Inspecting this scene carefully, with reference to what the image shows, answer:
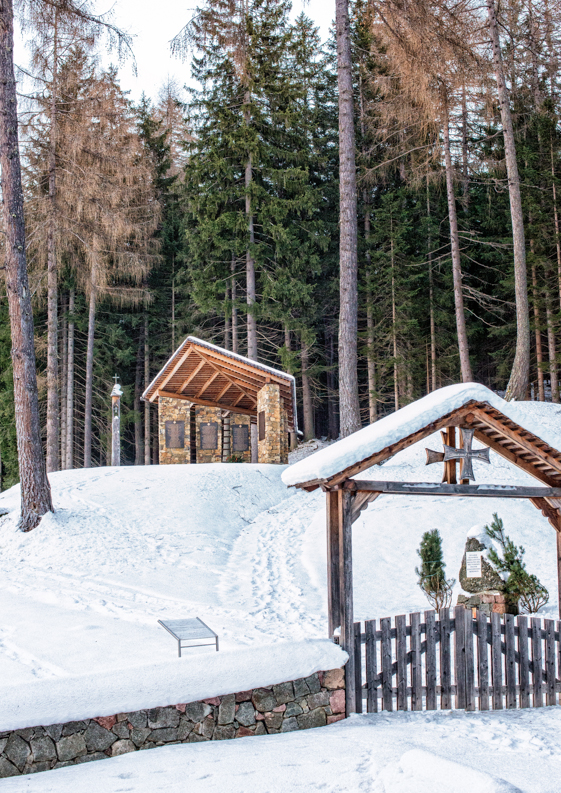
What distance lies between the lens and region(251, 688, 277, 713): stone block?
546 centimetres

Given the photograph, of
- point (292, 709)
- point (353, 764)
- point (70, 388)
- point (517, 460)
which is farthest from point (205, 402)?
point (353, 764)

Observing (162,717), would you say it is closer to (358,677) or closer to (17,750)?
(17,750)

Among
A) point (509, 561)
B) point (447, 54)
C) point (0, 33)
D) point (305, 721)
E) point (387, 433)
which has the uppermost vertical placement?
point (447, 54)

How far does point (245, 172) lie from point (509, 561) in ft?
62.0

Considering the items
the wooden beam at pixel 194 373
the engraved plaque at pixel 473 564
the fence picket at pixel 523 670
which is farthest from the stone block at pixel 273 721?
the wooden beam at pixel 194 373

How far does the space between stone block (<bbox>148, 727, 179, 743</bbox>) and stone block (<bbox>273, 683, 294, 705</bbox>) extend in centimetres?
87

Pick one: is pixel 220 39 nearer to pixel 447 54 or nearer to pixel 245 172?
pixel 447 54

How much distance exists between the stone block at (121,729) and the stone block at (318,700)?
61.7 inches

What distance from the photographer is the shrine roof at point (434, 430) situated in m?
5.91

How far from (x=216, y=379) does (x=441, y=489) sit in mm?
14980

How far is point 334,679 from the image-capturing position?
19.0 feet

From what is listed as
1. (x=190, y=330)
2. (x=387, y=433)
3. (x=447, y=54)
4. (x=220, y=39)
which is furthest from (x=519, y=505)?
(x=190, y=330)

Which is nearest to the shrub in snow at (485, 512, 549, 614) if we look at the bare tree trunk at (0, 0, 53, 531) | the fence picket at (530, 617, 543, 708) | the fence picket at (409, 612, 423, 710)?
the fence picket at (530, 617, 543, 708)

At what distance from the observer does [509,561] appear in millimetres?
8422
